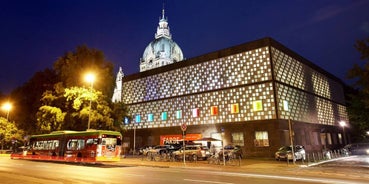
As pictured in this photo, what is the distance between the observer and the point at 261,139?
37.1 metres

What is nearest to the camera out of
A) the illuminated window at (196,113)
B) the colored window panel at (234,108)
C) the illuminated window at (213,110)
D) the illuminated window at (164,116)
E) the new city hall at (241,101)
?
the new city hall at (241,101)

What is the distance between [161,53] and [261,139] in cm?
8958

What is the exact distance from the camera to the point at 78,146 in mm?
24531

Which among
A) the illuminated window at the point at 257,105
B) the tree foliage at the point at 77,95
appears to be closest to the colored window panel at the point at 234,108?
the illuminated window at the point at 257,105

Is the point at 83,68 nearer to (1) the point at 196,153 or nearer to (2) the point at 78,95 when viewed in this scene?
(2) the point at 78,95

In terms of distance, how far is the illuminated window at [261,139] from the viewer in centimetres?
3656

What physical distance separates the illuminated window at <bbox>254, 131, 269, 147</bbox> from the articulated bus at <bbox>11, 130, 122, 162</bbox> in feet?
68.2

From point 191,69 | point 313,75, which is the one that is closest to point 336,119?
point 313,75

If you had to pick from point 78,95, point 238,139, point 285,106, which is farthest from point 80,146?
point 285,106

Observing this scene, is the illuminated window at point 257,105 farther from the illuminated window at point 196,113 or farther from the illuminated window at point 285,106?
the illuminated window at point 196,113

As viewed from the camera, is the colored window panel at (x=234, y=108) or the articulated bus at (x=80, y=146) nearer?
the articulated bus at (x=80, y=146)

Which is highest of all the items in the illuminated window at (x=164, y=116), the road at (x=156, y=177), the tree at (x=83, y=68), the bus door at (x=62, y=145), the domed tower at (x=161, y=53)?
the domed tower at (x=161, y=53)

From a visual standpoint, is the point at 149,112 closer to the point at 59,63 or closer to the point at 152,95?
the point at 152,95

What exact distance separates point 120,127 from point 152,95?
58.3ft
